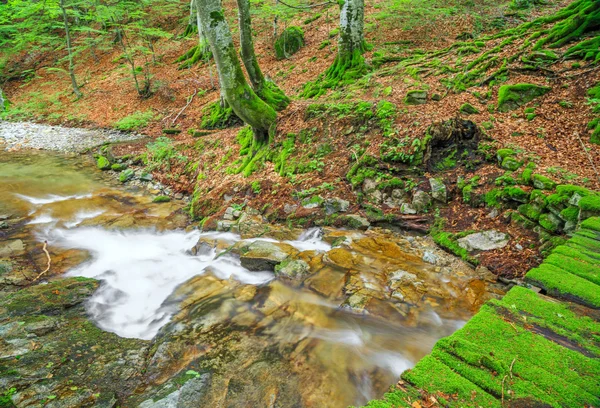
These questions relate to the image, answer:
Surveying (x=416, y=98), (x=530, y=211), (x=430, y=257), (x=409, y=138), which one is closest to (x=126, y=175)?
(x=409, y=138)

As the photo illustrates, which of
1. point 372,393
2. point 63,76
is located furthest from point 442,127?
point 63,76

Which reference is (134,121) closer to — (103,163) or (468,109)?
(103,163)

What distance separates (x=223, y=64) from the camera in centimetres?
721

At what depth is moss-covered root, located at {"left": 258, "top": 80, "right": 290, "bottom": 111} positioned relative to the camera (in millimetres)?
8921

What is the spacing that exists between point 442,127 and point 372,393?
532 cm

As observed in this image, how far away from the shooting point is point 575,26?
750cm

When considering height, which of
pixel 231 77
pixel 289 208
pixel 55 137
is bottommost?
pixel 289 208

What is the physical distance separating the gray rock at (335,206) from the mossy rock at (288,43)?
12004 mm

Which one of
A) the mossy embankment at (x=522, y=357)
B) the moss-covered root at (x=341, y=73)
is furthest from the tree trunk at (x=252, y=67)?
the mossy embankment at (x=522, y=357)

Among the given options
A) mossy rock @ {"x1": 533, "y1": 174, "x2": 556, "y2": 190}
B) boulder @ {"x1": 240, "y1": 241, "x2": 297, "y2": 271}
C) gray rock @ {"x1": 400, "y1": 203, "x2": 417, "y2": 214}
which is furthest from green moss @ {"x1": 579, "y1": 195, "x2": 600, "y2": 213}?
boulder @ {"x1": 240, "y1": 241, "x2": 297, "y2": 271}

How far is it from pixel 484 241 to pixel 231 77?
633 cm

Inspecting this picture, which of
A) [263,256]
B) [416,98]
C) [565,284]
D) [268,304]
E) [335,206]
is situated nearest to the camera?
[565,284]

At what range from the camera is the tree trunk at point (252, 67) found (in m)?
7.96

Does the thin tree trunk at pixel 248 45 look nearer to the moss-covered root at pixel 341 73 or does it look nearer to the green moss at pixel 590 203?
the moss-covered root at pixel 341 73
